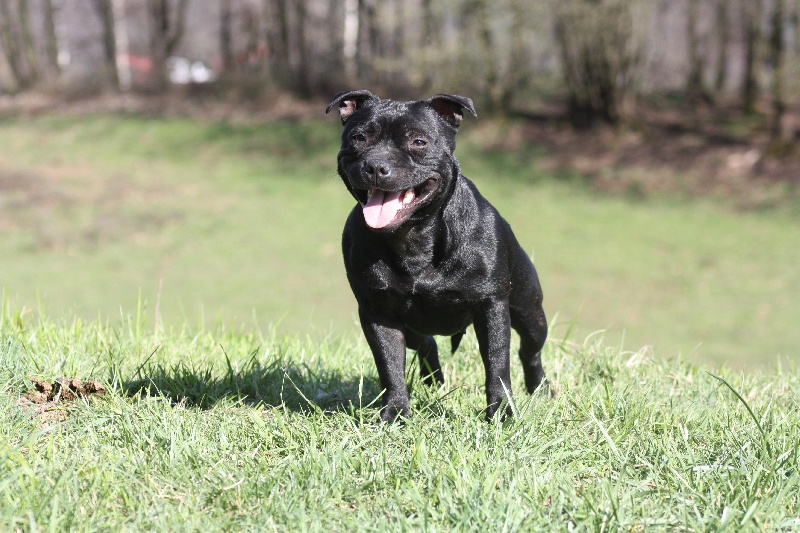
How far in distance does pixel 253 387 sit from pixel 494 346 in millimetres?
1230

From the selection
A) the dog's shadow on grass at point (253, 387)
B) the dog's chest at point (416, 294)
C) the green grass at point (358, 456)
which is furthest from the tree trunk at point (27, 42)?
the dog's chest at point (416, 294)

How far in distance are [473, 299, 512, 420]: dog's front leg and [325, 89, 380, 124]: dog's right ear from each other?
107 centimetres

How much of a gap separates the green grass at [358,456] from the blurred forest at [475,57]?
1515 cm

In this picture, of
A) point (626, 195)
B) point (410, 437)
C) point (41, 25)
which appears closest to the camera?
point (410, 437)

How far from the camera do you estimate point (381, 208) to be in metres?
3.56

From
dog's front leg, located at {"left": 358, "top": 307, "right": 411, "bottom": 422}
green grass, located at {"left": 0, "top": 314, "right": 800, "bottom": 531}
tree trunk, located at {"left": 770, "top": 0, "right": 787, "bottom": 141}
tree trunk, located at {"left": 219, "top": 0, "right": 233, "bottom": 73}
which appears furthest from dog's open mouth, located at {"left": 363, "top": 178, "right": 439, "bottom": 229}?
tree trunk, located at {"left": 219, "top": 0, "right": 233, "bottom": 73}

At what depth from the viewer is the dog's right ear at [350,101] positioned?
12.8ft

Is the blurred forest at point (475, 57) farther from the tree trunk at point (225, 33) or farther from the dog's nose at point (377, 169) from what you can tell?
the dog's nose at point (377, 169)

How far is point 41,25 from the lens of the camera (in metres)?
31.8

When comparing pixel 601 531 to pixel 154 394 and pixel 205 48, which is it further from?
pixel 205 48

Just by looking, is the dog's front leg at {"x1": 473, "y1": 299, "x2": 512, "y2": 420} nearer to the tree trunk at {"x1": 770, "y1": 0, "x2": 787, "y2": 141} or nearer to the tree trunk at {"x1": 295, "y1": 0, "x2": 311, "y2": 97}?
the tree trunk at {"x1": 770, "y1": 0, "x2": 787, "y2": 141}

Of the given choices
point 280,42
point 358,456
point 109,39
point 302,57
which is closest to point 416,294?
point 358,456

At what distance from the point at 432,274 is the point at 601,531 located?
135 centimetres

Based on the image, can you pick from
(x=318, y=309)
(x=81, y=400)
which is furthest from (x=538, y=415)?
(x=318, y=309)
